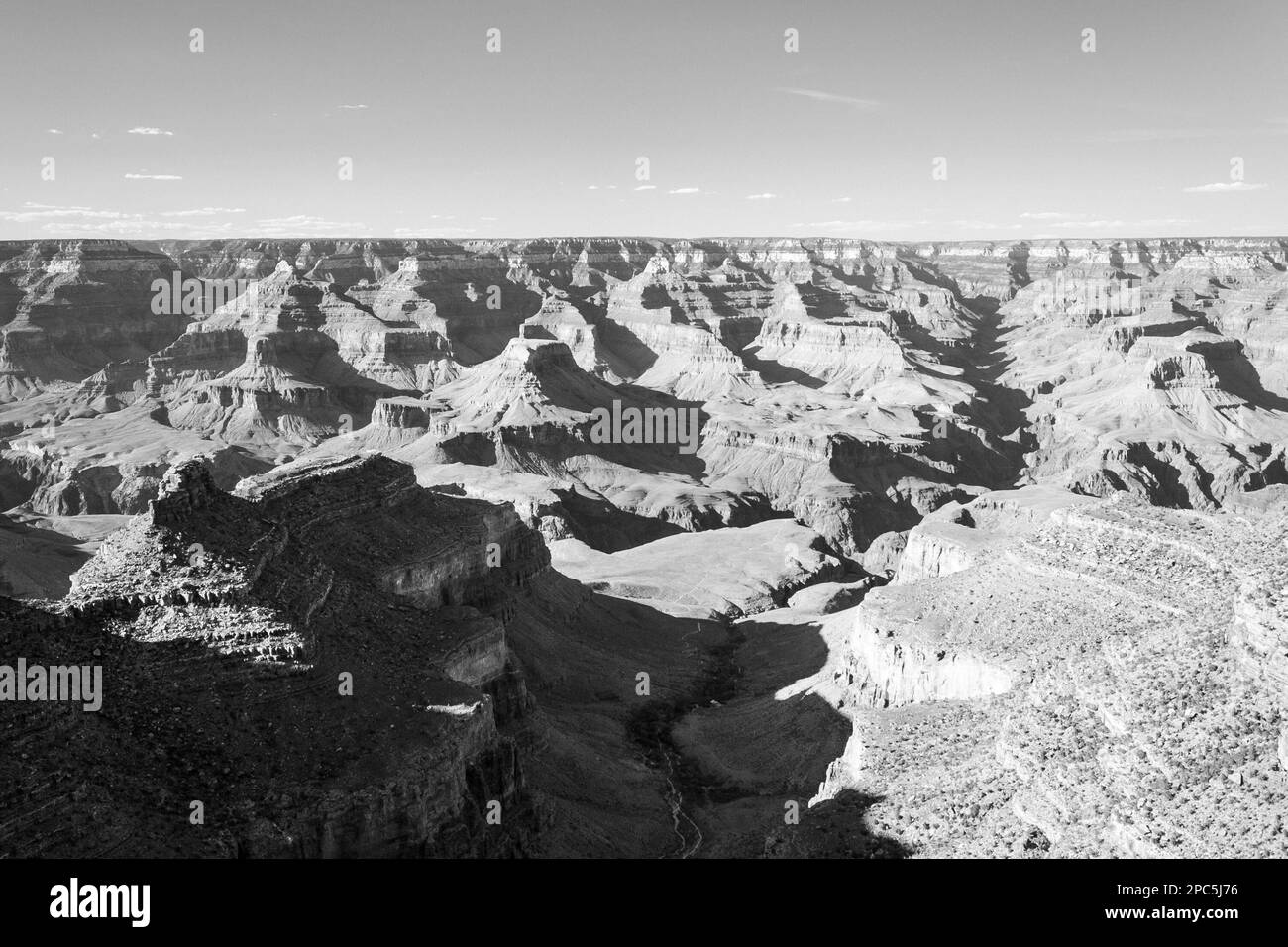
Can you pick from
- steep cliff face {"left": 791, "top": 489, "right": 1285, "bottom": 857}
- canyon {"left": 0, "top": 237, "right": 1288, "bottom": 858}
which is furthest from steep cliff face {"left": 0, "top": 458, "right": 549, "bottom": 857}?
steep cliff face {"left": 791, "top": 489, "right": 1285, "bottom": 857}

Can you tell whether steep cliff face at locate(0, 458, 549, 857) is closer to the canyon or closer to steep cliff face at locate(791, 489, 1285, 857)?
the canyon

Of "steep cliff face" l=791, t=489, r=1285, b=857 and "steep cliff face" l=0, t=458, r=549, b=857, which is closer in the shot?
"steep cliff face" l=791, t=489, r=1285, b=857

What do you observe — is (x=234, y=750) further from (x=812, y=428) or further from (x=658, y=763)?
(x=812, y=428)

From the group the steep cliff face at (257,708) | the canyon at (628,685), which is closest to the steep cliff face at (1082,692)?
the canyon at (628,685)

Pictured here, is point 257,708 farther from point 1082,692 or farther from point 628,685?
point 628,685

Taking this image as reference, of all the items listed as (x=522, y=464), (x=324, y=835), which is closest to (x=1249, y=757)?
(x=324, y=835)

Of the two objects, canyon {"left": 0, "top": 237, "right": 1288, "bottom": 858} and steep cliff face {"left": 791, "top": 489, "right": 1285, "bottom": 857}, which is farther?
canyon {"left": 0, "top": 237, "right": 1288, "bottom": 858}

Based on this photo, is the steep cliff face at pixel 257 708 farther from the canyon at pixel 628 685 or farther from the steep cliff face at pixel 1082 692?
the steep cliff face at pixel 1082 692

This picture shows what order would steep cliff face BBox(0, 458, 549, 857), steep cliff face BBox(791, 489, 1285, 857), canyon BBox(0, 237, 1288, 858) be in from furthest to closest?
steep cliff face BBox(0, 458, 549, 857), canyon BBox(0, 237, 1288, 858), steep cliff face BBox(791, 489, 1285, 857)

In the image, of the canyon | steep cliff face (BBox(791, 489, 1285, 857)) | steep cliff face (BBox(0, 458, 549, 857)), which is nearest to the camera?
steep cliff face (BBox(791, 489, 1285, 857))
